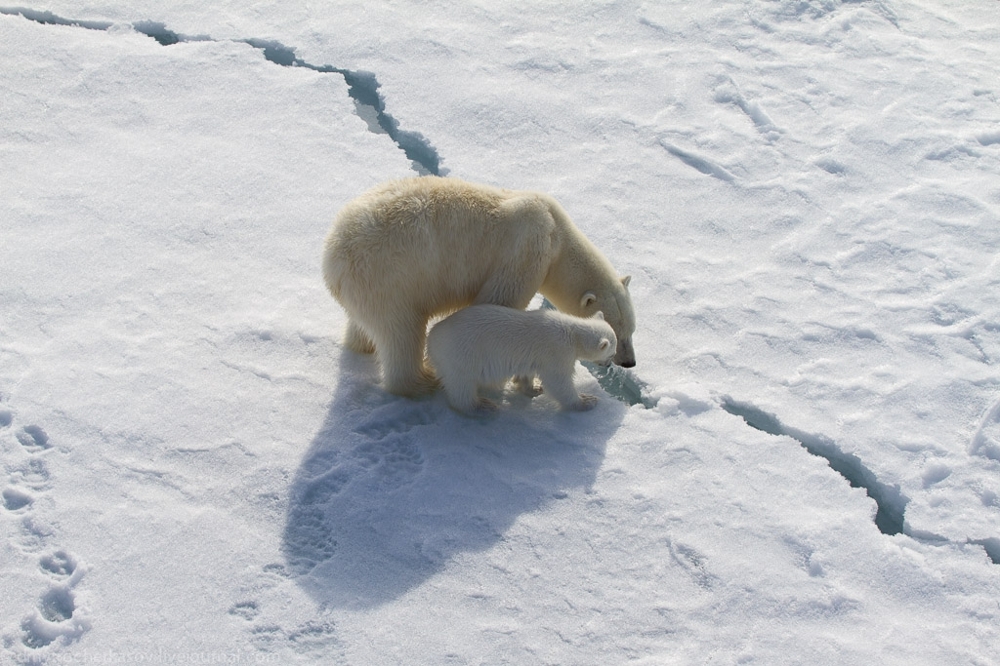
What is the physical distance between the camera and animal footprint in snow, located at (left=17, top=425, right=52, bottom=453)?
385 cm

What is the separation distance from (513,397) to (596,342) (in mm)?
495

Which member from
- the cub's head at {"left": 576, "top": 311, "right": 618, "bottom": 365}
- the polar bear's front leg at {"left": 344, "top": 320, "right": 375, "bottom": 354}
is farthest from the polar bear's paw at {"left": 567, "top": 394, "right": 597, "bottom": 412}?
the polar bear's front leg at {"left": 344, "top": 320, "right": 375, "bottom": 354}

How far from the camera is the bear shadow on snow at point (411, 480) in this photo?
3520 millimetres

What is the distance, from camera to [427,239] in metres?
4.11

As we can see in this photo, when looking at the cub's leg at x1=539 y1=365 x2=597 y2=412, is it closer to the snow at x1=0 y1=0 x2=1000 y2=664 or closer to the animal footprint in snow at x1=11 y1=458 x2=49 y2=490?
the snow at x1=0 y1=0 x2=1000 y2=664

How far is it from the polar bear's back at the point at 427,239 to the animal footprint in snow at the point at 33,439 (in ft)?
4.21

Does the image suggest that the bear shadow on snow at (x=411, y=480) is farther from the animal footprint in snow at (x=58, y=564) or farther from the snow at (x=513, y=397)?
the animal footprint in snow at (x=58, y=564)

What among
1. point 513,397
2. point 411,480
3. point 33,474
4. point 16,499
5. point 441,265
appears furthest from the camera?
point 513,397

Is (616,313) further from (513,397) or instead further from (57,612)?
(57,612)

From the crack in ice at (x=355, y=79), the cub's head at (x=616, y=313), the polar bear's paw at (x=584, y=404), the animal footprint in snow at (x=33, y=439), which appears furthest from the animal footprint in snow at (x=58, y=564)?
the crack in ice at (x=355, y=79)

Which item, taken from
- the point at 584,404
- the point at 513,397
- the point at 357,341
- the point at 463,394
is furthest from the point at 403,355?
the point at 584,404

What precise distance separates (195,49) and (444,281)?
11.1 feet

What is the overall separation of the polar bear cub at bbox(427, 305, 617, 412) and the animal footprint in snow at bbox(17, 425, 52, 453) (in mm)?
1575

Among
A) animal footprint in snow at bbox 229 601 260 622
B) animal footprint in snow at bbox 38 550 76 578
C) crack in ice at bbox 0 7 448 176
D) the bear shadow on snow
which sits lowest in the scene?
animal footprint in snow at bbox 38 550 76 578
